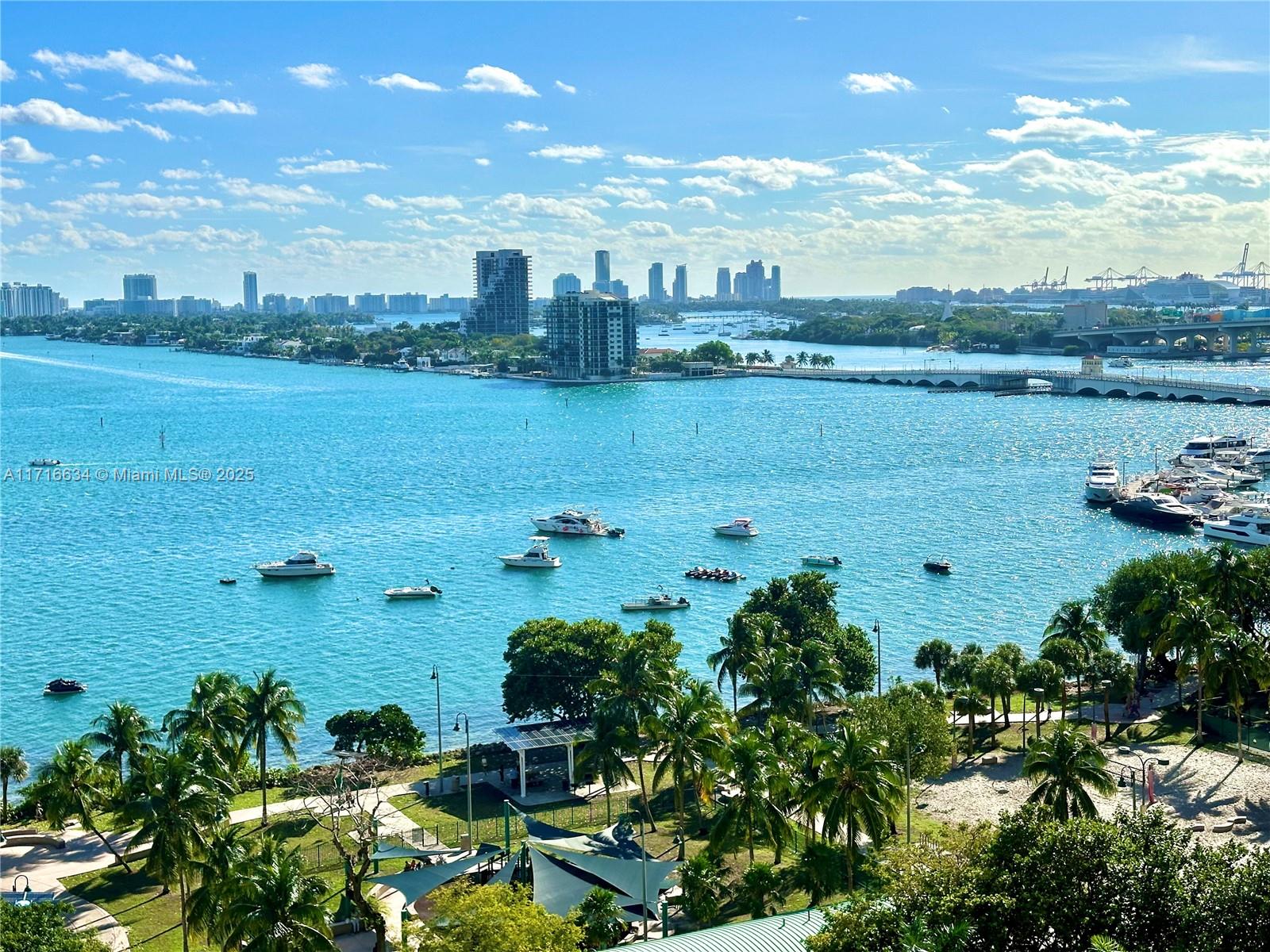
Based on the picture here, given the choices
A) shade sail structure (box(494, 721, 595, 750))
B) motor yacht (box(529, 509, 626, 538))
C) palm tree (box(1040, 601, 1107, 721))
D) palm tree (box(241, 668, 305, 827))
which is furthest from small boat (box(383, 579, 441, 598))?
palm tree (box(1040, 601, 1107, 721))

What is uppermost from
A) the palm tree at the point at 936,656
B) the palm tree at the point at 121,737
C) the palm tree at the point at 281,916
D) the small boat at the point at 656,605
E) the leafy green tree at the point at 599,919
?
the palm tree at the point at 281,916

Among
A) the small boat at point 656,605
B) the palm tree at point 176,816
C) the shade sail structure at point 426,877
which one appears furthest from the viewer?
the small boat at point 656,605

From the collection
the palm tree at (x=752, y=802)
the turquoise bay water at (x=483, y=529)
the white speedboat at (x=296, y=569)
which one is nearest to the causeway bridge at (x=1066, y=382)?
the turquoise bay water at (x=483, y=529)

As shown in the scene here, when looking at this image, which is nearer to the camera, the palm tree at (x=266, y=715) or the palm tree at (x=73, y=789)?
the palm tree at (x=73, y=789)

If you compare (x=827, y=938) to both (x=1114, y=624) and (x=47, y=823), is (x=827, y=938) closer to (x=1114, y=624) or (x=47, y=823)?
(x=47, y=823)

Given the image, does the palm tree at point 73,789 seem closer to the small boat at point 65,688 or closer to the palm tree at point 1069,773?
the small boat at point 65,688

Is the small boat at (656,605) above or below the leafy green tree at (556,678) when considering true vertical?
below

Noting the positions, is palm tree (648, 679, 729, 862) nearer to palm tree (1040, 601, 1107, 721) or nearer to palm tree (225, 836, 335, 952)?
palm tree (225, 836, 335, 952)
